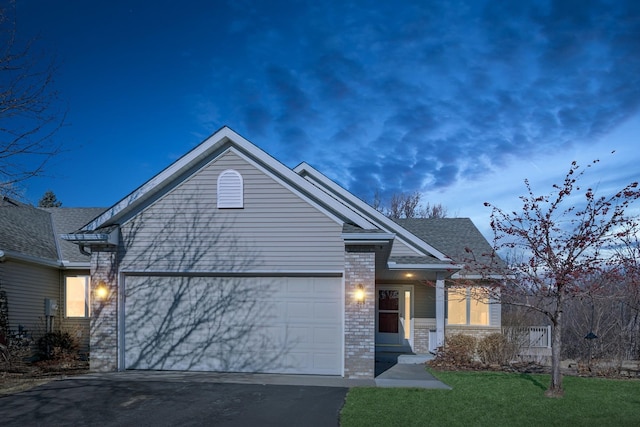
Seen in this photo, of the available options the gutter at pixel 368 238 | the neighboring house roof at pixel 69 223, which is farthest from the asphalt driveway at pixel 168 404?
the neighboring house roof at pixel 69 223

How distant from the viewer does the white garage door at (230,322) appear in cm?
1212

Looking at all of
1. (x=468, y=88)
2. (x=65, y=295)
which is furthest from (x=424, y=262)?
(x=65, y=295)

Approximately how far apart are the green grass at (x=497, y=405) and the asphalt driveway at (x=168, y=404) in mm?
667

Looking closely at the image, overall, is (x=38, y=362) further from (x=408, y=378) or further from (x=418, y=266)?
(x=418, y=266)

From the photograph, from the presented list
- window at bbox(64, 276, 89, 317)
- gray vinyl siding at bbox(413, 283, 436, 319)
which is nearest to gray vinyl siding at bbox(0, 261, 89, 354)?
window at bbox(64, 276, 89, 317)

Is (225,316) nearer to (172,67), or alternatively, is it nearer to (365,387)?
(365,387)

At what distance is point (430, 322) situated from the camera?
17344mm

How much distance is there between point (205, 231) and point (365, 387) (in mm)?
5411

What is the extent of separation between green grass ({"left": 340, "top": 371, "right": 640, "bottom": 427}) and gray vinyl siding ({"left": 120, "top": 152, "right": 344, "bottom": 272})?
3668 millimetres

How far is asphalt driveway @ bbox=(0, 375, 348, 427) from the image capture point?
7879 millimetres

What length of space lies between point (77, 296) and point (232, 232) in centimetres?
762

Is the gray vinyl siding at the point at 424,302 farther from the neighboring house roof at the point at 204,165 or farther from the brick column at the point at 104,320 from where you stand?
the brick column at the point at 104,320

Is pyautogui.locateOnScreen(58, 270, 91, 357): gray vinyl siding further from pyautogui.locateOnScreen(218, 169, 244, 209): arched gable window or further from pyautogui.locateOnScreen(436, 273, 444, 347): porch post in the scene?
pyautogui.locateOnScreen(436, 273, 444, 347): porch post

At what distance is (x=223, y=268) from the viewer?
12164 millimetres
